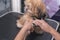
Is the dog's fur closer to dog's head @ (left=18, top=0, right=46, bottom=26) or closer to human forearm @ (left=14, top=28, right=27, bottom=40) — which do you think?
dog's head @ (left=18, top=0, right=46, bottom=26)

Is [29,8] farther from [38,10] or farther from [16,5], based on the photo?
[16,5]

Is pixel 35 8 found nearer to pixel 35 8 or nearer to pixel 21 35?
pixel 35 8

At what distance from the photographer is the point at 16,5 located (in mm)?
2100

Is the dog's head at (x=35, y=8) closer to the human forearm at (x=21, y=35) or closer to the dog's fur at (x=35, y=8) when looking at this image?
the dog's fur at (x=35, y=8)

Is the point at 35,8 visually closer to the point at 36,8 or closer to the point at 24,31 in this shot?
the point at 36,8

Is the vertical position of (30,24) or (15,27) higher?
(30,24)

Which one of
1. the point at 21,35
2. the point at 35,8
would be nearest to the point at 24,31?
the point at 21,35

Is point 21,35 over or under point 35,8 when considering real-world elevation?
under

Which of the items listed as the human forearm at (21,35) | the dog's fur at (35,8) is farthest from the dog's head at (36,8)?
the human forearm at (21,35)

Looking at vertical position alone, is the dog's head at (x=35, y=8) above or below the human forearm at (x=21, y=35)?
above

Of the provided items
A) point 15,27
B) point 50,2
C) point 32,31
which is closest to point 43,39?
point 32,31

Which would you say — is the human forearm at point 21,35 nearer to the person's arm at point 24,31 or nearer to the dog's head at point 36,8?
the person's arm at point 24,31

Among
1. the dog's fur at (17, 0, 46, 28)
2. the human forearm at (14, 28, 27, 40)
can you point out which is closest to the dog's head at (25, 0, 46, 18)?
the dog's fur at (17, 0, 46, 28)

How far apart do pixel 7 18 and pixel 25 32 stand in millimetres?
552
